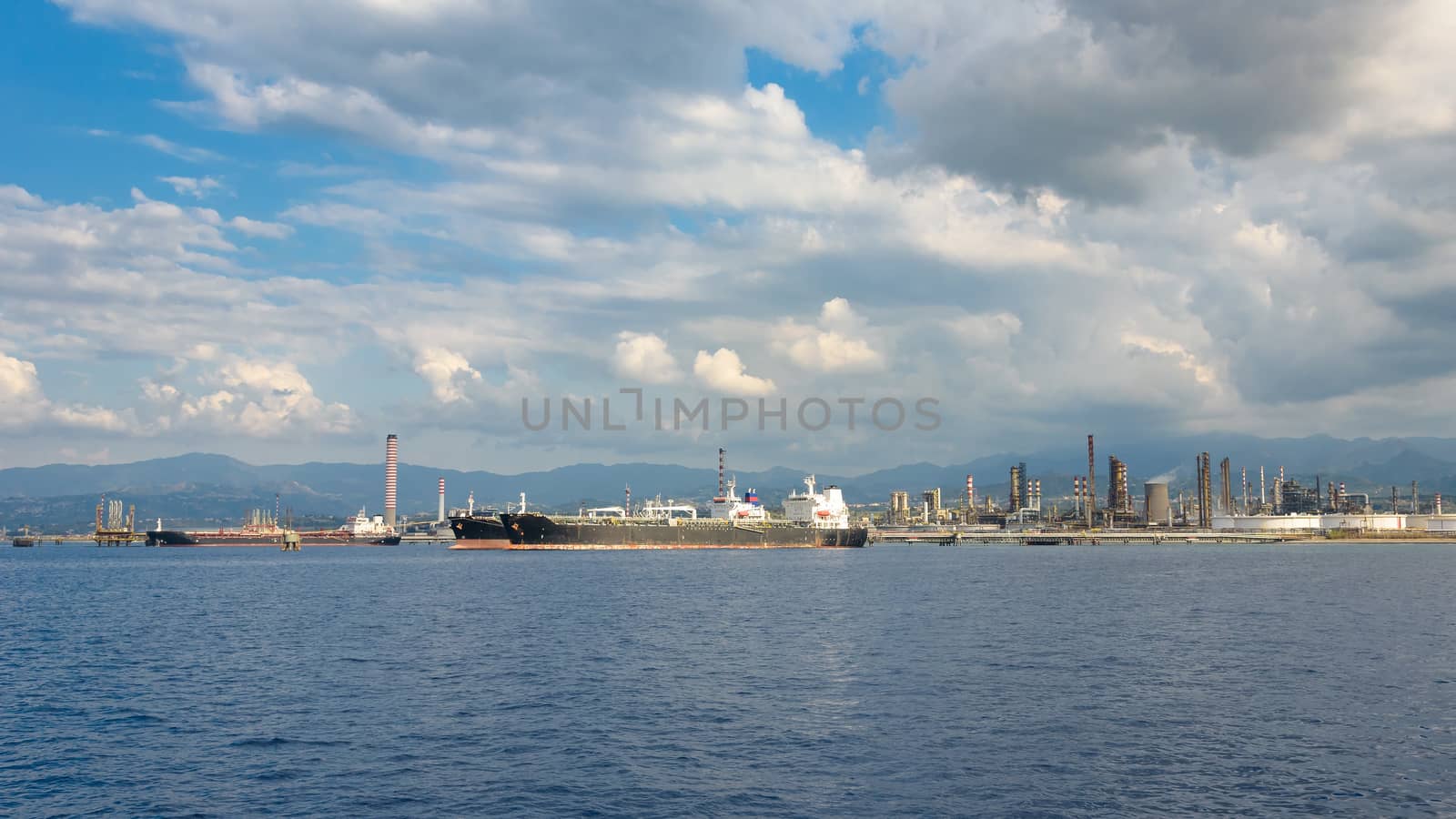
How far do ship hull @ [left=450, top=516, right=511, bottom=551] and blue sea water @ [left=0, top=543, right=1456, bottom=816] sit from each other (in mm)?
110216

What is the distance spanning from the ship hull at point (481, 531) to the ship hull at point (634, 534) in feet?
19.3

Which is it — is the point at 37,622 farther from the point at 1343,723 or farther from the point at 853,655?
the point at 1343,723

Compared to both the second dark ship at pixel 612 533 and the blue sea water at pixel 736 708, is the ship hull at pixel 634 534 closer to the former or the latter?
the second dark ship at pixel 612 533

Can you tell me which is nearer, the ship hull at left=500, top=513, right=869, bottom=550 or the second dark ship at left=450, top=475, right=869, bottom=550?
the ship hull at left=500, top=513, right=869, bottom=550

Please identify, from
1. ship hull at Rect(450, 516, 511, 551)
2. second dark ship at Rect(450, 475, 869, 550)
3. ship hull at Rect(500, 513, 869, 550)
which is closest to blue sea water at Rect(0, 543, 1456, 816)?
ship hull at Rect(500, 513, 869, 550)

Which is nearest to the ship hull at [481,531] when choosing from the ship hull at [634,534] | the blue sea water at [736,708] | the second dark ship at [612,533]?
the second dark ship at [612,533]

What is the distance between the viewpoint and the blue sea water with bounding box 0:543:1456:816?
27.5 meters

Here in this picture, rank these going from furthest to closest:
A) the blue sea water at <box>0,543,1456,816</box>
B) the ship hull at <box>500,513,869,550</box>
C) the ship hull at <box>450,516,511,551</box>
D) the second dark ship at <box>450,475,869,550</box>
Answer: the ship hull at <box>450,516,511,551</box>
the second dark ship at <box>450,475,869,550</box>
the ship hull at <box>500,513,869,550</box>
the blue sea water at <box>0,543,1456,816</box>

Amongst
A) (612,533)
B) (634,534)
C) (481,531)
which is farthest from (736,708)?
(481,531)

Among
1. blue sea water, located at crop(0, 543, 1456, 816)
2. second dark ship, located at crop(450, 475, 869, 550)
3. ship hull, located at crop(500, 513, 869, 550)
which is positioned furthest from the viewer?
second dark ship, located at crop(450, 475, 869, 550)

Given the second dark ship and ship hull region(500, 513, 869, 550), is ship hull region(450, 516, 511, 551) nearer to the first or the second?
the second dark ship

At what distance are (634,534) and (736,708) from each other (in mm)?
151768

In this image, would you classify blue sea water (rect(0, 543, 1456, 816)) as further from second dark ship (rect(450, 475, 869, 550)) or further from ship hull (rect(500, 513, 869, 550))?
second dark ship (rect(450, 475, 869, 550))

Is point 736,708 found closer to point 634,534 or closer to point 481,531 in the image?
point 634,534
